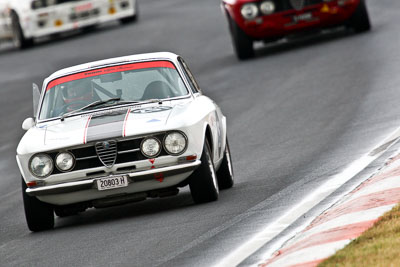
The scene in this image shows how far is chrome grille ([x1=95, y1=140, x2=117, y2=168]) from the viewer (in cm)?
896

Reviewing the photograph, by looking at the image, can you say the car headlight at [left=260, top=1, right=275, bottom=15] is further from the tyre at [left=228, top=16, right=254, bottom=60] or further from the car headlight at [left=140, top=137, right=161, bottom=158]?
the car headlight at [left=140, top=137, right=161, bottom=158]

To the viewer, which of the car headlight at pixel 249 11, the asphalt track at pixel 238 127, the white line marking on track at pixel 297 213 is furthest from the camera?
the car headlight at pixel 249 11

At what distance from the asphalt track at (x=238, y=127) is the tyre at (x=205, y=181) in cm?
11

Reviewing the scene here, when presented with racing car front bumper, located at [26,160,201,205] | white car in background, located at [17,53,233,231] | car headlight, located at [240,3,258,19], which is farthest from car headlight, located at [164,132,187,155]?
car headlight, located at [240,3,258,19]

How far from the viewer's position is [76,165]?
29.6 ft

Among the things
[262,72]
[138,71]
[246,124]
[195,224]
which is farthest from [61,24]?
[195,224]

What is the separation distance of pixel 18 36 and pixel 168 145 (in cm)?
2183

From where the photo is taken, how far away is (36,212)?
9242mm

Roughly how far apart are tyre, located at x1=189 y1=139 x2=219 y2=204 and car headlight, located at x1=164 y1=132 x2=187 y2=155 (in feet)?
0.74

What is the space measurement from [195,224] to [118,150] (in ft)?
3.01

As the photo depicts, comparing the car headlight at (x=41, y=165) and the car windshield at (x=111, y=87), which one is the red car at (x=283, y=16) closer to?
the car windshield at (x=111, y=87)

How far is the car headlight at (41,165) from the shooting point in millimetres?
9047

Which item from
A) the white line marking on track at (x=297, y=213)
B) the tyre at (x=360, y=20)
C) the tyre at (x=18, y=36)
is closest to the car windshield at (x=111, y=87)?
the white line marking on track at (x=297, y=213)

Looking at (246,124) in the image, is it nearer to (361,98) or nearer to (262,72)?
(361,98)
